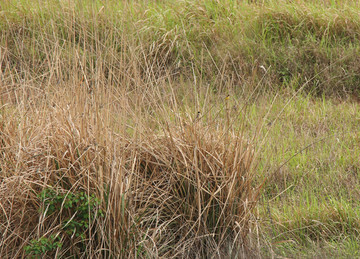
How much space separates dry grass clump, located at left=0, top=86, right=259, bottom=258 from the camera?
96.3 inches

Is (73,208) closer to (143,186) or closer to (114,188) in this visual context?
A: (114,188)

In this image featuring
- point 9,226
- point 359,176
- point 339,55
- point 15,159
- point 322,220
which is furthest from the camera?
point 339,55

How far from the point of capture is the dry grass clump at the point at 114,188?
245 centimetres

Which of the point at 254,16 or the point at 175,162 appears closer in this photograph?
the point at 175,162

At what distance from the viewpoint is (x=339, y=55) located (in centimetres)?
566

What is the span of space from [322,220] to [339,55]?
3.06 m

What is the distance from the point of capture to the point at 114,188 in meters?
2.44

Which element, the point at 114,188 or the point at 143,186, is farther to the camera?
the point at 143,186

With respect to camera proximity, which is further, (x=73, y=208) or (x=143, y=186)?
(x=143, y=186)

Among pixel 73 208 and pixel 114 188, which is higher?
pixel 114 188

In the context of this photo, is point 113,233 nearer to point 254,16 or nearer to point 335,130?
point 335,130

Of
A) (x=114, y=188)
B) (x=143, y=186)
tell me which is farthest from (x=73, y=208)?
(x=143, y=186)

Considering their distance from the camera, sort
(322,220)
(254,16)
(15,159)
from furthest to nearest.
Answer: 1. (254,16)
2. (322,220)
3. (15,159)

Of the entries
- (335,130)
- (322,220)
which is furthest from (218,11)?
(322,220)
